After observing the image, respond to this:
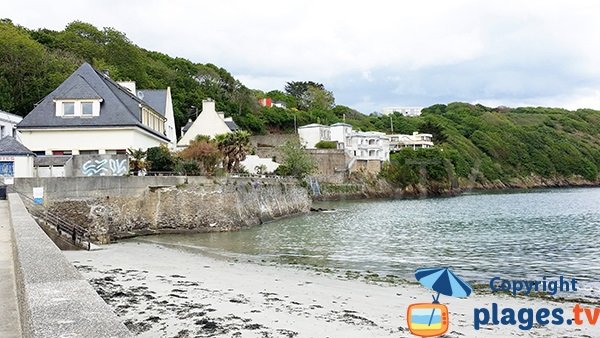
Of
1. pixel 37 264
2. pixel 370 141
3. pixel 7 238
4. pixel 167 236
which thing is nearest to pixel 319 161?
pixel 370 141

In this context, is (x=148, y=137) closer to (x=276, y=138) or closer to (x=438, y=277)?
(x=438, y=277)

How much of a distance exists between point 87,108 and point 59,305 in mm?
34826

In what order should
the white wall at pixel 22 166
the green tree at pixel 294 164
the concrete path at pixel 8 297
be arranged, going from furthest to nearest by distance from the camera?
1. the green tree at pixel 294 164
2. the white wall at pixel 22 166
3. the concrete path at pixel 8 297

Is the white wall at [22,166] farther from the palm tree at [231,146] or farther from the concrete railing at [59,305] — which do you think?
the concrete railing at [59,305]

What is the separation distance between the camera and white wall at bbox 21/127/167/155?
36438 mm

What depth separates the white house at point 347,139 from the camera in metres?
115

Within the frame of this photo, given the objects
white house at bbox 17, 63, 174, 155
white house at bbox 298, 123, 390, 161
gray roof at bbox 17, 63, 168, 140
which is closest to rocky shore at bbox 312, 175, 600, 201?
white house at bbox 298, 123, 390, 161

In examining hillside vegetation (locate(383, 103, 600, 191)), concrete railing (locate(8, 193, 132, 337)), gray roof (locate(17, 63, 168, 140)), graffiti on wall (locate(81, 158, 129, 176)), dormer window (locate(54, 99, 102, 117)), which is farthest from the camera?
hillside vegetation (locate(383, 103, 600, 191))

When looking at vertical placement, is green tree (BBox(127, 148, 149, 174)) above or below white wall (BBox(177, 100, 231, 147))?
below

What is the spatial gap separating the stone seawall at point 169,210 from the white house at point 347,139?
72251 mm

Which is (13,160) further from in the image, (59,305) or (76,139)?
(59,305)

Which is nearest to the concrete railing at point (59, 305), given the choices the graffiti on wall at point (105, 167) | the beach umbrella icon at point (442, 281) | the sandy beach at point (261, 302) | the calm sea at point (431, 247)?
the sandy beach at point (261, 302)

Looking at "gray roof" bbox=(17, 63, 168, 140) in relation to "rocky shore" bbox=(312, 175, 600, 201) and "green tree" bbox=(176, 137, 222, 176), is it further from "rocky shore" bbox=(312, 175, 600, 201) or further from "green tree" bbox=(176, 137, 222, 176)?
"rocky shore" bbox=(312, 175, 600, 201)

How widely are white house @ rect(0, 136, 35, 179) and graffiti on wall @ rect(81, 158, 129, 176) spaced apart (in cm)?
384
